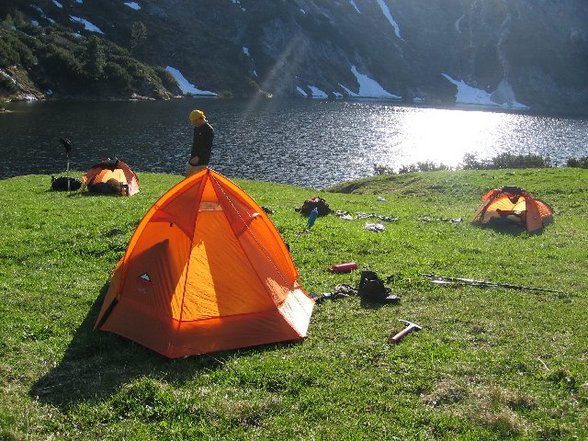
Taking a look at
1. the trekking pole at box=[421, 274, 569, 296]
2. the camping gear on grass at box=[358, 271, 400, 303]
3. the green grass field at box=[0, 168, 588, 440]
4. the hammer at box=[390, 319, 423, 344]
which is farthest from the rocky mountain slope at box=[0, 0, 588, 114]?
the hammer at box=[390, 319, 423, 344]

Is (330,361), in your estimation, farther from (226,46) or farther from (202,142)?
(226,46)

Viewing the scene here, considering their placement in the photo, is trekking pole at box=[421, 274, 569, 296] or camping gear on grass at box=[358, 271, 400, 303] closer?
camping gear on grass at box=[358, 271, 400, 303]

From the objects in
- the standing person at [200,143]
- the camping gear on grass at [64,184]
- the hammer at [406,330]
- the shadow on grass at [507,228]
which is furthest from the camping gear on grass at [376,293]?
the camping gear on grass at [64,184]

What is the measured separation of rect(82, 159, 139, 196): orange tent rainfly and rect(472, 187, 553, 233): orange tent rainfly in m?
16.4

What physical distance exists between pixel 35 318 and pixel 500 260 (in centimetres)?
1260

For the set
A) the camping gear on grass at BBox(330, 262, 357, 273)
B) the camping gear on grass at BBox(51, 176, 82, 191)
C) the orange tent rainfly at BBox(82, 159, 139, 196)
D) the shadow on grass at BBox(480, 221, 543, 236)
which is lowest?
the camping gear on grass at BBox(51, 176, 82, 191)

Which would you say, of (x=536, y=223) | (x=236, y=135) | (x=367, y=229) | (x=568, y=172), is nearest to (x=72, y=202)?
(x=367, y=229)

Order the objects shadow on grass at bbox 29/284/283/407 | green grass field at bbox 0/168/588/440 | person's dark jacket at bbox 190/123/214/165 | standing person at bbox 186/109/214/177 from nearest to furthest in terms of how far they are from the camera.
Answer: green grass field at bbox 0/168/588/440, shadow on grass at bbox 29/284/283/407, standing person at bbox 186/109/214/177, person's dark jacket at bbox 190/123/214/165

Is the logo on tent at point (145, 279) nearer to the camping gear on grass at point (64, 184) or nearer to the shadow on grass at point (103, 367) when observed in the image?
the shadow on grass at point (103, 367)

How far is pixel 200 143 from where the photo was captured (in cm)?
1450

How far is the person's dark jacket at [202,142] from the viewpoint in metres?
14.4

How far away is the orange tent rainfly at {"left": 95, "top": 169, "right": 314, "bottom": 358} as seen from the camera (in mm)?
10000

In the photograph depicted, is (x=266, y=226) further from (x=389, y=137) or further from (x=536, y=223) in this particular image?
(x=389, y=137)

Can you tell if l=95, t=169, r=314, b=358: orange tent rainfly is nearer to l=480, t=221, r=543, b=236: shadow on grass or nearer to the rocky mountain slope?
l=480, t=221, r=543, b=236: shadow on grass
